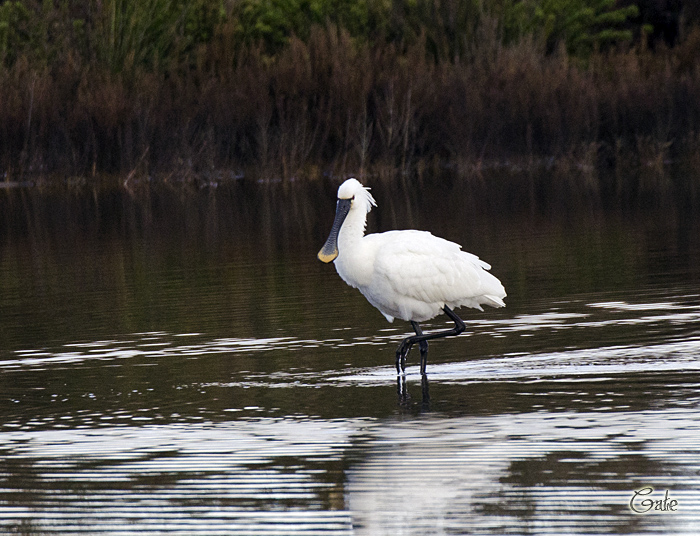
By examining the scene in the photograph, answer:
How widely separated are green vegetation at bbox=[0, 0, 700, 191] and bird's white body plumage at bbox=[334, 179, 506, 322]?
17538mm

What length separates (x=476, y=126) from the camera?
2719 cm

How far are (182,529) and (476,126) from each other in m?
22.4

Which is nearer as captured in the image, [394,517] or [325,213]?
[394,517]

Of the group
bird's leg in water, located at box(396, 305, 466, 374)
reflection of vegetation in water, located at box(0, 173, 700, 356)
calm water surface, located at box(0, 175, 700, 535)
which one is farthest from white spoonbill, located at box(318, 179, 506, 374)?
reflection of vegetation in water, located at box(0, 173, 700, 356)

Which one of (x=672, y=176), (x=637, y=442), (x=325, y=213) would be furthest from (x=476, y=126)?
(x=637, y=442)

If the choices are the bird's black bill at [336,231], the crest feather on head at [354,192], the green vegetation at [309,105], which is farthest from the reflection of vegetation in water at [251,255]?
the green vegetation at [309,105]

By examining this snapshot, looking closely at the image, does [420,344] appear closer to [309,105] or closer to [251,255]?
[251,255]

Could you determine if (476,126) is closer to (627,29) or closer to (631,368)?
(627,29)

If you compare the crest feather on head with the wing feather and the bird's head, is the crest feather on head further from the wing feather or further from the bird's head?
the wing feather

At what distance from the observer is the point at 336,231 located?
941 cm

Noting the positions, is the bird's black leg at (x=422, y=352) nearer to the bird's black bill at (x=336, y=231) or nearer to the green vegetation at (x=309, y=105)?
the bird's black bill at (x=336, y=231)

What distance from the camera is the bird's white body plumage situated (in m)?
8.87

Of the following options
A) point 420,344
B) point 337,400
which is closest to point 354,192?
point 420,344

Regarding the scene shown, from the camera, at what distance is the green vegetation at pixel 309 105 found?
2631 cm
